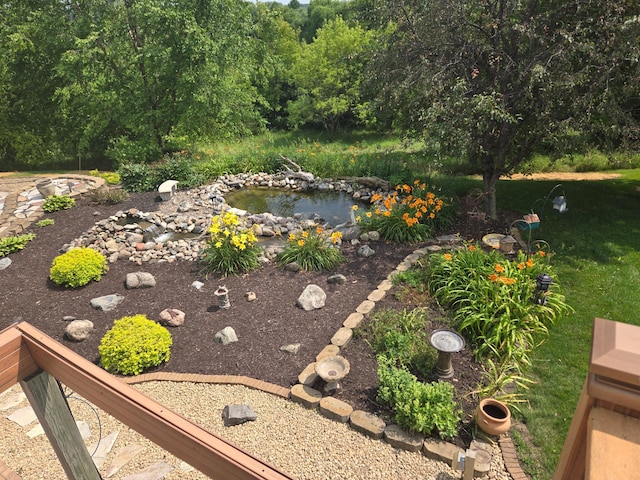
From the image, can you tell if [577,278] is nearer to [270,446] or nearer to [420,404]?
[420,404]

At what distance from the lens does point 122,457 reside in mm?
3311

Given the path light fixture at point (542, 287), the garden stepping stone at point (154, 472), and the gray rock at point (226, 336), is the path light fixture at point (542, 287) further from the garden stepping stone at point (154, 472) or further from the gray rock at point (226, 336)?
the garden stepping stone at point (154, 472)

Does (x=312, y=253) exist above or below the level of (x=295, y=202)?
above

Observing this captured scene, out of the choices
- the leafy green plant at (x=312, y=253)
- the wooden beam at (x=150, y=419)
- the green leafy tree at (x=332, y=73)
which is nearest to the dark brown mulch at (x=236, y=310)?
the leafy green plant at (x=312, y=253)

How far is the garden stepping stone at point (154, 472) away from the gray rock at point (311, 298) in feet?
8.63

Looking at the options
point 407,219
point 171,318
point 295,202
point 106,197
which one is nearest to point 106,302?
point 171,318

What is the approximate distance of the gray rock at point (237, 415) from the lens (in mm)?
3730

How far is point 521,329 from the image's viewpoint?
4863 millimetres

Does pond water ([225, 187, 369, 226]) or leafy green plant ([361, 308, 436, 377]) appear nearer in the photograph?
leafy green plant ([361, 308, 436, 377])

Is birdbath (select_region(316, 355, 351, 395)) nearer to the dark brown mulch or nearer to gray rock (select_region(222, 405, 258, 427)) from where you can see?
the dark brown mulch

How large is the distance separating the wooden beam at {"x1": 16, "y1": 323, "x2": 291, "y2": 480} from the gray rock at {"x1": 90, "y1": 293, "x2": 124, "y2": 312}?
14.5 feet

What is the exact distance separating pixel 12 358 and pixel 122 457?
90.8 inches

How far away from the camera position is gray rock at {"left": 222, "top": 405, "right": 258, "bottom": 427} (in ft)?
12.2

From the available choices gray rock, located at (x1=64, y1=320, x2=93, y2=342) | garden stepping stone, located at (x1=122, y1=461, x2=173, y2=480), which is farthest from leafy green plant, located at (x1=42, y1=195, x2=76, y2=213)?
garden stepping stone, located at (x1=122, y1=461, x2=173, y2=480)
